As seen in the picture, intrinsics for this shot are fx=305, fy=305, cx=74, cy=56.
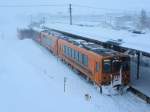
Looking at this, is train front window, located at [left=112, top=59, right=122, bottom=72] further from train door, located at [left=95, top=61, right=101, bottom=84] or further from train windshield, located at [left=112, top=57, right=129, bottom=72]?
train door, located at [left=95, top=61, right=101, bottom=84]

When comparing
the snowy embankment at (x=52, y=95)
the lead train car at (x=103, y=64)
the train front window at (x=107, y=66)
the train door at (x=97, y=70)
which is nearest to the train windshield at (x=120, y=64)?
the lead train car at (x=103, y=64)

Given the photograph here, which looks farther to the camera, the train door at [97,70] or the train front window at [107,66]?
the train door at [97,70]

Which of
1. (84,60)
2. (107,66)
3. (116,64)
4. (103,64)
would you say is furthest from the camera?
(84,60)

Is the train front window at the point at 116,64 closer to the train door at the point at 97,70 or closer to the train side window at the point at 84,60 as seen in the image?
the train door at the point at 97,70

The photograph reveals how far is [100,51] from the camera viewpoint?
18266mm

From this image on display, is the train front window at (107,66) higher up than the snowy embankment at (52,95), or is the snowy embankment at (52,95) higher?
the train front window at (107,66)

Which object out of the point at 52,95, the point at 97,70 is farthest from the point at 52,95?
the point at 97,70

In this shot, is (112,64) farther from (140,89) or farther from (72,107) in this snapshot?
A: (72,107)

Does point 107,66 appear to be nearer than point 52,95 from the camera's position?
Yes

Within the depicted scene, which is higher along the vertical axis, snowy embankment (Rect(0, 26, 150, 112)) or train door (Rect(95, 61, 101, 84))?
train door (Rect(95, 61, 101, 84))

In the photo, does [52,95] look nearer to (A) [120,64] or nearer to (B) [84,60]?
(B) [84,60]

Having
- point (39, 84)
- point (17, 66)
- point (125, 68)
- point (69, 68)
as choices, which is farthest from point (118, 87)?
point (17, 66)

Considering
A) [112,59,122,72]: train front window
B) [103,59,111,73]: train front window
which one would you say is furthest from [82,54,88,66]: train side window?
[112,59,122,72]: train front window

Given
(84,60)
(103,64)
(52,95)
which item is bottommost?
(52,95)
